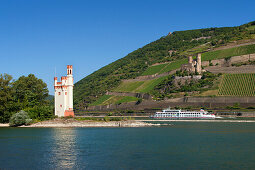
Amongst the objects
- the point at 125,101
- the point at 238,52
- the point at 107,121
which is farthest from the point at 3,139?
the point at 238,52

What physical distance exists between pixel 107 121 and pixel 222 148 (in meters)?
31.3

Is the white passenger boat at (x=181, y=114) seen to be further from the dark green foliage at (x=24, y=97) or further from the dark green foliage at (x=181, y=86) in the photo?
the dark green foliage at (x=24, y=97)

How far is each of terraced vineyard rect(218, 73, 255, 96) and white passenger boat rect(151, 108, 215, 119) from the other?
1165cm

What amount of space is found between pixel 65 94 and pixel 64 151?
2863cm

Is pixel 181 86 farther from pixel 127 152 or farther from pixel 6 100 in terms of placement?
pixel 127 152

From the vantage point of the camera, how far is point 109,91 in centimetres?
14788

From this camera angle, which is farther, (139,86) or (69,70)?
(139,86)

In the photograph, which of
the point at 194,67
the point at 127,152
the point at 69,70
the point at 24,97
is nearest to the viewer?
the point at 127,152

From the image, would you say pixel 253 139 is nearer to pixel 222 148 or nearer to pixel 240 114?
pixel 222 148

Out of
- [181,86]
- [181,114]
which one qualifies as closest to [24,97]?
[181,114]

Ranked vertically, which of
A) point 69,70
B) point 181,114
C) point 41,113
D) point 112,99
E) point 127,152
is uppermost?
point 69,70

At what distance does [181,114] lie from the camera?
9606cm

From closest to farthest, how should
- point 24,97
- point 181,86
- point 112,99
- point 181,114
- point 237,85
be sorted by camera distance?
1. point 24,97
2. point 181,114
3. point 237,85
4. point 181,86
5. point 112,99

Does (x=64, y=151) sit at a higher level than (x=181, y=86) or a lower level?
lower
